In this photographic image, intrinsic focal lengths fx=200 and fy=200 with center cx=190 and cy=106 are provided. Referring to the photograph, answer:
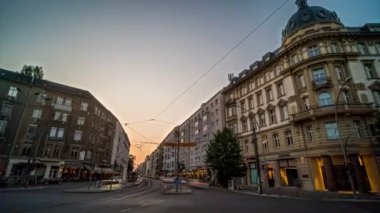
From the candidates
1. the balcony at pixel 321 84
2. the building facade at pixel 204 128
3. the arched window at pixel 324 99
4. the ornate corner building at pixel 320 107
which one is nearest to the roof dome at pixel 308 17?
the ornate corner building at pixel 320 107

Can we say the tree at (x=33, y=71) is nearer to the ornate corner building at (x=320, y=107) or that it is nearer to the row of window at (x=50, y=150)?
the row of window at (x=50, y=150)

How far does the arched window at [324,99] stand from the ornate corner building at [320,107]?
102 mm

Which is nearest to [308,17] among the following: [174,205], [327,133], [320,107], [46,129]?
[320,107]

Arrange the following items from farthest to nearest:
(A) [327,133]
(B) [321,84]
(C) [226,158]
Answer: (C) [226,158], (B) [321,84], (A) [327,133]

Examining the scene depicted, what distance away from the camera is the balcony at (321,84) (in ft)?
80.6

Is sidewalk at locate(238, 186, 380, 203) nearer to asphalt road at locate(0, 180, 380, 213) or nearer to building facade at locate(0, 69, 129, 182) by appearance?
asphalt road at locate(0, 180, 380, 213)

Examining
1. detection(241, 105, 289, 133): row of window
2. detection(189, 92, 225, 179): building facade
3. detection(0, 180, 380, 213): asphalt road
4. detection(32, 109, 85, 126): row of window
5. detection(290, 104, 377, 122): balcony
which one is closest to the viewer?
detection(0, 180, 380, 213): asphalt road

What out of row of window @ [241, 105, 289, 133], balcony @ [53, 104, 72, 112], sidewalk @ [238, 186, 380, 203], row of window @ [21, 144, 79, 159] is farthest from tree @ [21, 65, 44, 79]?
sidewalk @ [238, 186, 380, 203]

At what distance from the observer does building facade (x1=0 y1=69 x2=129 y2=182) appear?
34938mm

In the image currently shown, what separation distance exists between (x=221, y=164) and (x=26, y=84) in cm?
3849

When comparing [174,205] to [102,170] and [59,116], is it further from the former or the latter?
[102,170]

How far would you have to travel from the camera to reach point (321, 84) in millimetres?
24891

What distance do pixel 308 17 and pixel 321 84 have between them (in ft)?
37.9

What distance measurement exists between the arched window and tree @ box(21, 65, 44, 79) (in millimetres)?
50655
